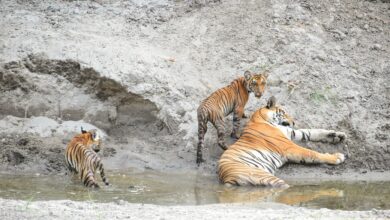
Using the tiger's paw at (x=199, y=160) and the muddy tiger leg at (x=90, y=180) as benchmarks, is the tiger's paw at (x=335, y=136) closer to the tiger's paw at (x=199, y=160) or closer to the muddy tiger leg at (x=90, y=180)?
the tiger's paw at (x=199, y=160)

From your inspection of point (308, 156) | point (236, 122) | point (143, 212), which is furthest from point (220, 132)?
point (143, 212)

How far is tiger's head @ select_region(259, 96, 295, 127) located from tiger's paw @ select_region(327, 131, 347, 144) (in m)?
0.54

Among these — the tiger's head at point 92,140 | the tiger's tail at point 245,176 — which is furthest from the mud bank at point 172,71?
the tiger's head at point 92,140

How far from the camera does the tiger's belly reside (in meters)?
10.1

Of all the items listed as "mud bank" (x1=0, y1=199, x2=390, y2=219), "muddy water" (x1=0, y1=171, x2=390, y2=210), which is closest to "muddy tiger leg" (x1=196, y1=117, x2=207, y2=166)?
Answer: "muddy water" (x1=0, y1=171, x2=390, y2=210)

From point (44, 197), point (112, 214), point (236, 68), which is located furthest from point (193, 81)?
point (112, 214)

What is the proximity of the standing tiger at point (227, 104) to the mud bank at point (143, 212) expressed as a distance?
304 cm

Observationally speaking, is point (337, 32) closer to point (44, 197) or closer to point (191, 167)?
point (191, 167)

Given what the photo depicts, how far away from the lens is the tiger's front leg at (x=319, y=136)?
35.1 feet

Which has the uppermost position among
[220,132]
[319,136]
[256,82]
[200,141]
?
[256,82]

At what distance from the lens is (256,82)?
10.9m

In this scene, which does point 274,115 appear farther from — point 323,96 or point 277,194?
point 277,194

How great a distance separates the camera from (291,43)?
12.4 metres

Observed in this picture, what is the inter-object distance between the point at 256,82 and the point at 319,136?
45.0 inches
